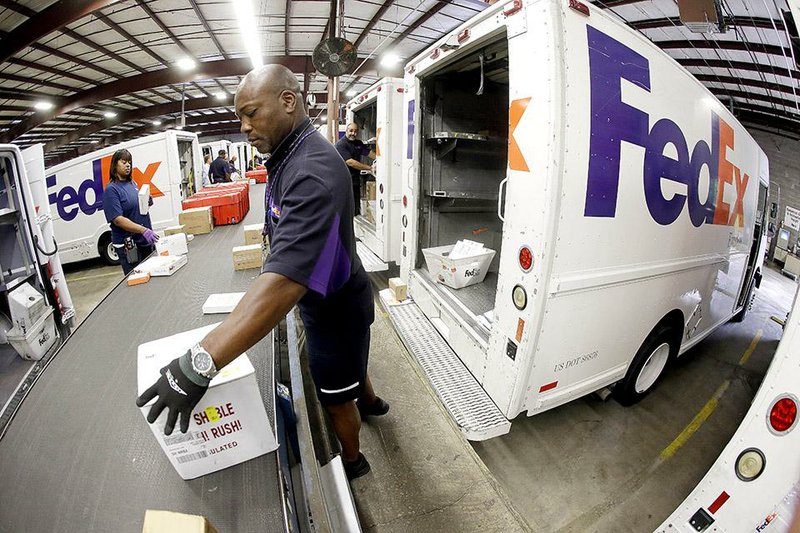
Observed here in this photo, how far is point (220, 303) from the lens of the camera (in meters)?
2.28

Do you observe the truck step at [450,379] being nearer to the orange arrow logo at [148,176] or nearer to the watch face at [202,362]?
the watch face at [202,362]

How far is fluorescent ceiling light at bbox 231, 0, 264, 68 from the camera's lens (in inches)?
259

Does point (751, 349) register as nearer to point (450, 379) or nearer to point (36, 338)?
point (450, 379)

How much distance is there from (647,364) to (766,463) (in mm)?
1906

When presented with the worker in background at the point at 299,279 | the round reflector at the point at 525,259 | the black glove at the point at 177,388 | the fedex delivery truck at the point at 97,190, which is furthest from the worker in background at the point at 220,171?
the black glove at the point at 177,388

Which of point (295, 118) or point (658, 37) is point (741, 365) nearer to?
point (295, 118)

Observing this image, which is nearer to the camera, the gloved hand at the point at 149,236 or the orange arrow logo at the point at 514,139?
the orange arrow logo at the point at 514,139

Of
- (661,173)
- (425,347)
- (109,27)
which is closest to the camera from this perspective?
(661,173)

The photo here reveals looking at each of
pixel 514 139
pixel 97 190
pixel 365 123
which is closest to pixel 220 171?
pixel 97 190

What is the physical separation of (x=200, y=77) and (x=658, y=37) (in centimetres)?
1394

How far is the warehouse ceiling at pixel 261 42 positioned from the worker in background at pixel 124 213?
3.82m

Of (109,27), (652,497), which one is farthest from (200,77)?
(652,497)

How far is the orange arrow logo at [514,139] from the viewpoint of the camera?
1774 millimetres

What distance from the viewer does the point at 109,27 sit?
787 cm
